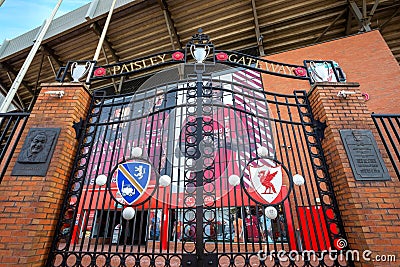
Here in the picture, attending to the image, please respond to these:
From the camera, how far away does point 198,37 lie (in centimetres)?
374

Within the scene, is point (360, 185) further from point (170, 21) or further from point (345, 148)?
point (170, 21)

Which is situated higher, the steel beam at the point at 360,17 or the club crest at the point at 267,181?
the steel beam at the point at 360,17

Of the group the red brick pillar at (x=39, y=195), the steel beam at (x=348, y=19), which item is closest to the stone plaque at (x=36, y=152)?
the red brick pillar at (x=39, y=195)

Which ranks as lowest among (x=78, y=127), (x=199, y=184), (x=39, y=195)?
(x=39, y=195)

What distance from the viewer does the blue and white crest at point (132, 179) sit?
252 cm

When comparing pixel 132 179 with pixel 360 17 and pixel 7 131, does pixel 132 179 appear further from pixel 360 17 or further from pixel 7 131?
pixel 360 17

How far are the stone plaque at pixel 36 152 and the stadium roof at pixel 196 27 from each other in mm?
7745

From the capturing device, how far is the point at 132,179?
8.45 ft

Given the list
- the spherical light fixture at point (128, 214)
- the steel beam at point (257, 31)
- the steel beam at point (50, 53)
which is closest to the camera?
the spherical light fixture at point (128, 214)

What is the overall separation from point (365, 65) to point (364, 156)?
20.7 ft

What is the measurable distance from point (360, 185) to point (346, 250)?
79 cm

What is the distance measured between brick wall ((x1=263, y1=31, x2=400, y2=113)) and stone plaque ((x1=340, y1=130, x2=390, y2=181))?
4.82m

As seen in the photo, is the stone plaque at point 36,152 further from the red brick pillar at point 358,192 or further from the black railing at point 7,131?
the red brick pillar at point 358,192

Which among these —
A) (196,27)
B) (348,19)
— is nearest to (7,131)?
(196,27)
